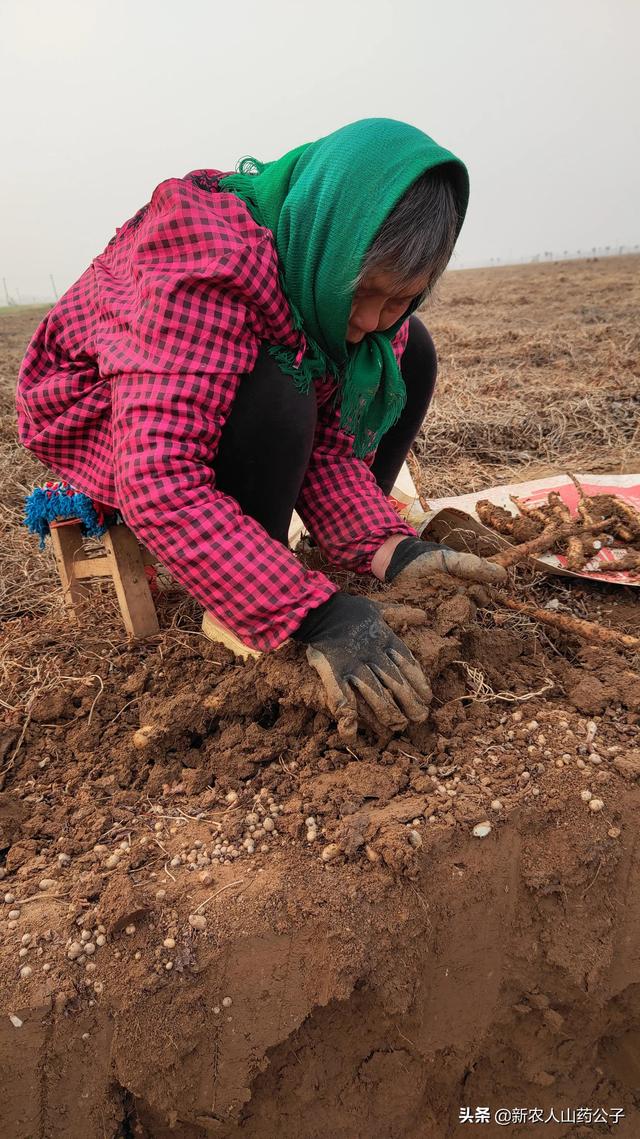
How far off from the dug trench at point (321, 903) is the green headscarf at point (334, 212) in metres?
0.55

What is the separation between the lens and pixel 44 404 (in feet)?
5.12

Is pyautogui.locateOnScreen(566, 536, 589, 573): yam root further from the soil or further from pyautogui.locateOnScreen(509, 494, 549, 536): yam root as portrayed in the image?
the soil

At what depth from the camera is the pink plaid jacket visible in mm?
1295

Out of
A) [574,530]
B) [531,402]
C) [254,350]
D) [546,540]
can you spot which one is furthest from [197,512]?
[531,402]

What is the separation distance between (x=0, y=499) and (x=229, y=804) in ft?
7.46

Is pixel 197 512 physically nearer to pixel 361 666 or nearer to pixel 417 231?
pixel 361 666

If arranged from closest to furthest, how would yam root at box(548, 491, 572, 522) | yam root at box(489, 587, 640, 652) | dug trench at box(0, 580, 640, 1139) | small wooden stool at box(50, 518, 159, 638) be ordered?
dug trench at box(0, 580, 640, 1139) → yam root at box(489, 587, 640, 652) → small wooden stool at box(50, 518, 159, 638) → yam root at box(548, 491, 572, 522)

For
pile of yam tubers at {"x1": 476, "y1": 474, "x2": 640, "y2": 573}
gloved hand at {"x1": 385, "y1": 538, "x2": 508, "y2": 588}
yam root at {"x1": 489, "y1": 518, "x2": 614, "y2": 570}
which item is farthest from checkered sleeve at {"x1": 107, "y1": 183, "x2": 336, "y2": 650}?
pile of yam tubers at {"x1": 476, "y1": 474, "x2": 640, "y2": 573}

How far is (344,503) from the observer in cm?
188

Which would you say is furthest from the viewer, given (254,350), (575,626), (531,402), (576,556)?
(531,402)

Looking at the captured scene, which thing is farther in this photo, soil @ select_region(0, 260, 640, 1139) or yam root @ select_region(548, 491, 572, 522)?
yam root @ select_region(548, 491, 572, 522)

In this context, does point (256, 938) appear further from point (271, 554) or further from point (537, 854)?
point (271, 554)

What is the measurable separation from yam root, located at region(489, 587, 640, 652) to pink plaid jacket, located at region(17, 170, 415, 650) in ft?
1.92

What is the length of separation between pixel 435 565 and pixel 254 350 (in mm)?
651
